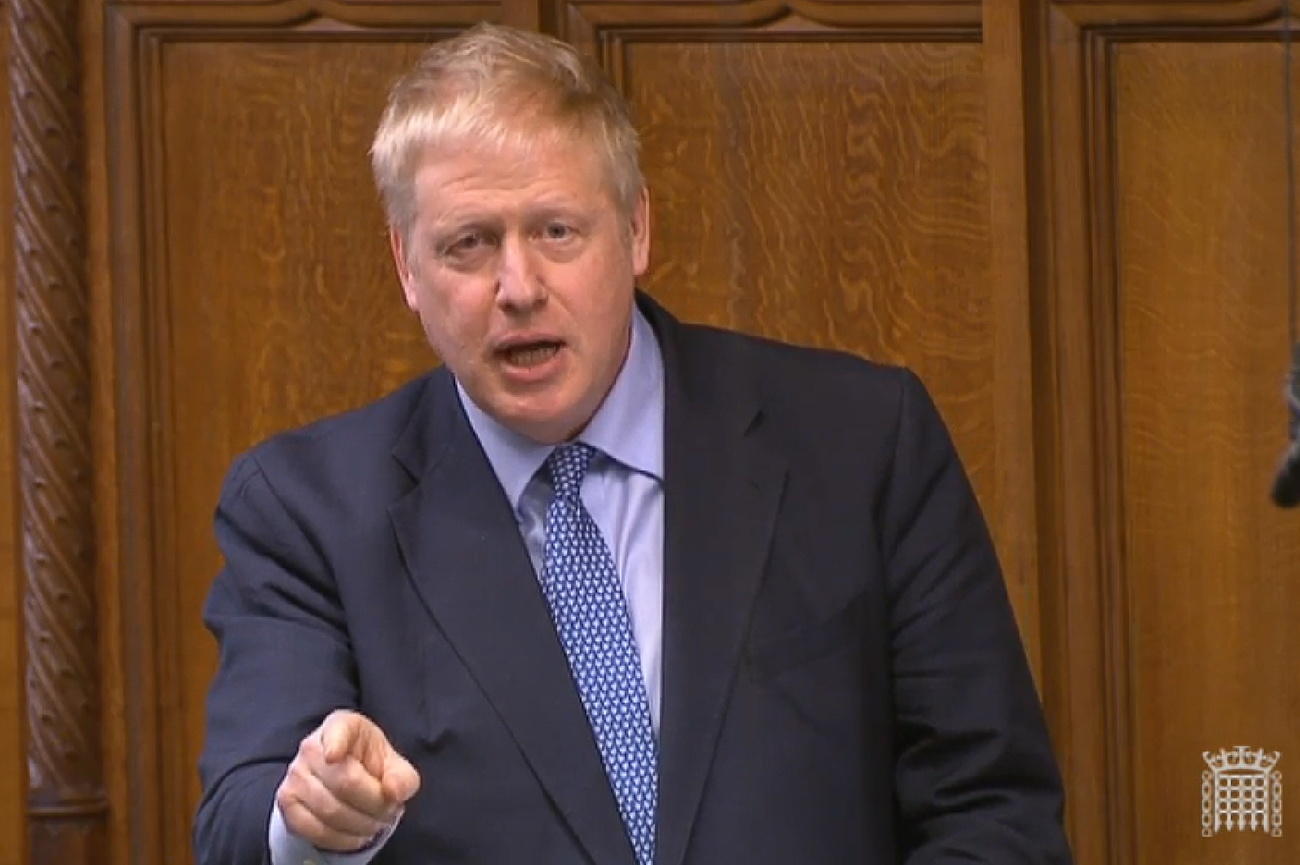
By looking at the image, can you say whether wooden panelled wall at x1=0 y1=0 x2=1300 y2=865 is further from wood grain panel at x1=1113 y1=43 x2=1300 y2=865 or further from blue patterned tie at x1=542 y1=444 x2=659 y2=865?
blue patterned tie at x1=542 y1=444 x2=659 y2=865

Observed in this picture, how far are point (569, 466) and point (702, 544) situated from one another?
0.15m

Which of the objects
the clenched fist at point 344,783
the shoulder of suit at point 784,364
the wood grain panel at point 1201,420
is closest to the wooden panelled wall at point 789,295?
the wood grain panel at point 1201,420

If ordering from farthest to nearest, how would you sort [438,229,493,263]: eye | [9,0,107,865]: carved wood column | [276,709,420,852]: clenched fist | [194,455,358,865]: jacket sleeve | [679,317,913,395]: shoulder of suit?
[9,0,107,865]: carved wood column
[679,317,913,395]: shoulder of suit
[438,229,493,263]: eye
[194,455,358,865]: jacket sleeve
[276,709,420,852]: clenched fist

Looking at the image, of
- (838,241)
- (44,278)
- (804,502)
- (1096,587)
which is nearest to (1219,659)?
(1096,587)

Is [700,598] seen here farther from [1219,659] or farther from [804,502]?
[1219,659]

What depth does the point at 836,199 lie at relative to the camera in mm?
3441

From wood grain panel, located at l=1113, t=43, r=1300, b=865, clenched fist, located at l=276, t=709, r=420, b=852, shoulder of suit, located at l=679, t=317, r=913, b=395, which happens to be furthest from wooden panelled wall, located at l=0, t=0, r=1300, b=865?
clenched fist, located at l=276, t=709, r=420, b=852

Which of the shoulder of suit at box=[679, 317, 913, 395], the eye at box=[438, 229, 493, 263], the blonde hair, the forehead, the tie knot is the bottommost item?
the tie knot

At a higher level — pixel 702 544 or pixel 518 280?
pixel 518 280

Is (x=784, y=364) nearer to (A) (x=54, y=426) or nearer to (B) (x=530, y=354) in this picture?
(B) (x=530, y=354)

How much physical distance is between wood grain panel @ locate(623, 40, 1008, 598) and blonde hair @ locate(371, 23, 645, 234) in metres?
1.25

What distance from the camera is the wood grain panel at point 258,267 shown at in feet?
11.3

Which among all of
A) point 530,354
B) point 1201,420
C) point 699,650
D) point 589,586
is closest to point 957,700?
point 699,650

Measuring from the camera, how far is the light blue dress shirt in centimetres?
219
